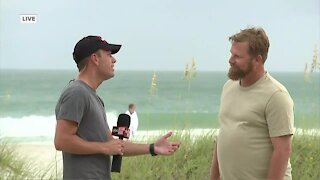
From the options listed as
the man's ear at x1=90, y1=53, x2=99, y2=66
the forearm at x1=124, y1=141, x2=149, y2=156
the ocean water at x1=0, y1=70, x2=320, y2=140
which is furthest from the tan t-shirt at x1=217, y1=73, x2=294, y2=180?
the ocean water at x1=0, y1=70, x2=320, y2=140

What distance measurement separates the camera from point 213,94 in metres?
25.3

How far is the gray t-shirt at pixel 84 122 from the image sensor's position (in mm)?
1883

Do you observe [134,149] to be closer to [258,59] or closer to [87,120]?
[87,120]

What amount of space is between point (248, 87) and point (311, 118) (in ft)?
13.4

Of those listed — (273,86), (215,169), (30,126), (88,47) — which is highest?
(88,47)

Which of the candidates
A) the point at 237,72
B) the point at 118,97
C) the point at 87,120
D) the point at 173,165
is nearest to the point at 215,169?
the point at 237,72

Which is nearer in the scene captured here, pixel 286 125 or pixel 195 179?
pixel 286 125

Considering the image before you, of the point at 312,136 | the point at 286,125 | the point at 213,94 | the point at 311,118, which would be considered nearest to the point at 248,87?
the point at 286,125

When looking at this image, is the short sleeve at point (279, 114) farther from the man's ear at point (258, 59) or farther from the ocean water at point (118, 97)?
the ocean water at point (118, 97)

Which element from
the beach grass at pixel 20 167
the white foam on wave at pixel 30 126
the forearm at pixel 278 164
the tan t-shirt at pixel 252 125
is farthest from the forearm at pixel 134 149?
the white foam on wave at pixel 30 126

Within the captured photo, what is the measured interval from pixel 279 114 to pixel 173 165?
255cm

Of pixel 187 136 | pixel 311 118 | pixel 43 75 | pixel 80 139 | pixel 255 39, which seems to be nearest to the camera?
pixel 80 139

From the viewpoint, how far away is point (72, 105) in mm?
1876

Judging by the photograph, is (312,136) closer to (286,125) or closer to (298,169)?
(298,169)
